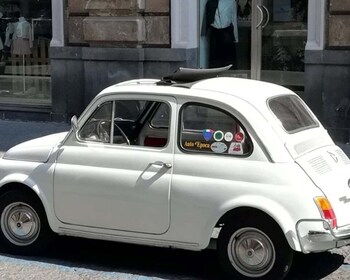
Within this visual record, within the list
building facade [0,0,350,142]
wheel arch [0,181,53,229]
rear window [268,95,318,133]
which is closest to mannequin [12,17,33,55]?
building facade [0,0,350,142]

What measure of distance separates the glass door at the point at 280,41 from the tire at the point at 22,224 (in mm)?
6478

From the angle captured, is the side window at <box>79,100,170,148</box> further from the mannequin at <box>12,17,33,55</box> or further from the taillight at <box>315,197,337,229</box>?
the mannequin at <box>12,17,33,55</box>

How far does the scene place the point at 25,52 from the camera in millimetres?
13727

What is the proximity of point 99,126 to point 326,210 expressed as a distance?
1923mm

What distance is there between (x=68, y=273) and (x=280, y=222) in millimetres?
1697

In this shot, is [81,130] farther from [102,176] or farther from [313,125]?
[313,125]

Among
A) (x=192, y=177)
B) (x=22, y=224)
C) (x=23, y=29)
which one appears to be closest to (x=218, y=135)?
(x=192, y=177)

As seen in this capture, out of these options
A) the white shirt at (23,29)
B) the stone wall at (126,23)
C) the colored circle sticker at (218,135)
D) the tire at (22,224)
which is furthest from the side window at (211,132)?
the white shirt at (23,29)

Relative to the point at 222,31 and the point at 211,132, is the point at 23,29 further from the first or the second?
the point at 211,132

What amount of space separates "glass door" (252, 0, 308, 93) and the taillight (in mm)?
6535

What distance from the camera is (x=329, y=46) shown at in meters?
10.6

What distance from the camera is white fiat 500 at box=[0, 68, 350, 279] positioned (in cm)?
516

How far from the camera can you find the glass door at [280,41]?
37.9 ft

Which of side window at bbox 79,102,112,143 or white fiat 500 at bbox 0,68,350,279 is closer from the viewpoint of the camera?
white fiat 500 at bbox 0,68,350,279
